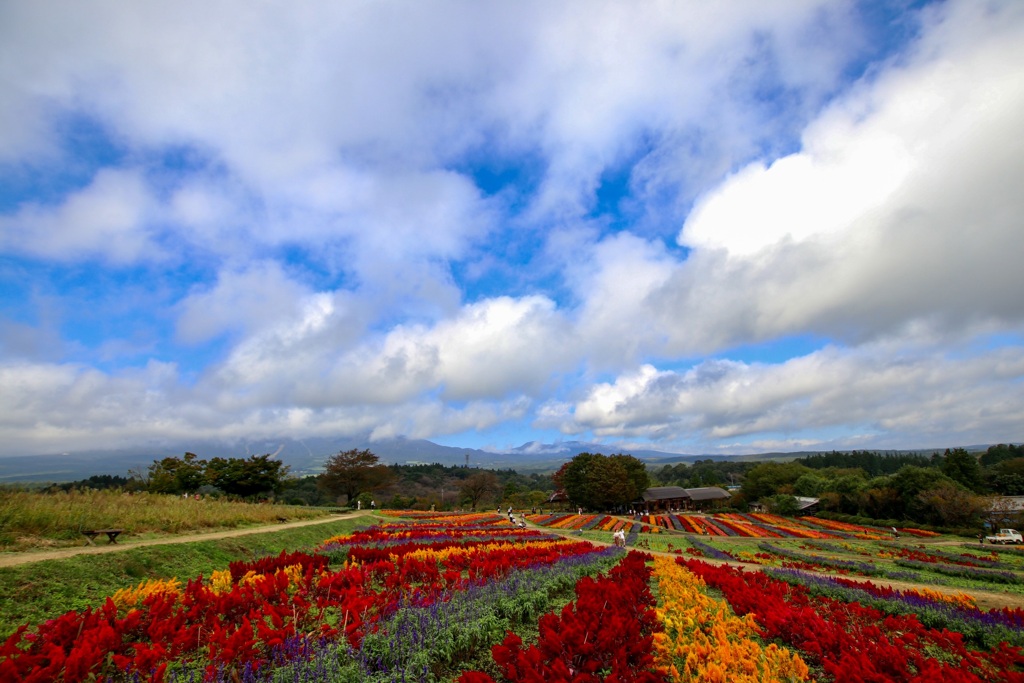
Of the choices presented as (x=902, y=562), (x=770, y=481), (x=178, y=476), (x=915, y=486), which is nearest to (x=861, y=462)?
(x=770, y=481)

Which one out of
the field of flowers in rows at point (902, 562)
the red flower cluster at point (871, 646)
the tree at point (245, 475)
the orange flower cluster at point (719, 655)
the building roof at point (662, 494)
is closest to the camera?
the orange flower cluster at point (719, 655)

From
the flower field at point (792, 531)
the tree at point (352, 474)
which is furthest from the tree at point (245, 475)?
the flower field at point (792, 531)

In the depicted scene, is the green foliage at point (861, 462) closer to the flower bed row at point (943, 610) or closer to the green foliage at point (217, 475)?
the green foliage at point (217, 475)

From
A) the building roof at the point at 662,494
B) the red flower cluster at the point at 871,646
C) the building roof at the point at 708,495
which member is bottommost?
the building roof at the point at 708,495

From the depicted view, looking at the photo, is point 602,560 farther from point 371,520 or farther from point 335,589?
point 371,520

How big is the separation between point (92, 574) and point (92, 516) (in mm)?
6757

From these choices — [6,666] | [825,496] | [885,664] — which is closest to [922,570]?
[885,664]

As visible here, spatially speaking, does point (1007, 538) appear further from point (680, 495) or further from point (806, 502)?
point (680, 495)

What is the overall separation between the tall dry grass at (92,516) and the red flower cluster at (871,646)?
655 inches

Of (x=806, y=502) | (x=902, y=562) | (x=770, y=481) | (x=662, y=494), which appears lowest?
(x=806, y=502)

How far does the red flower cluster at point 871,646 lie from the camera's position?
3916 millimetres

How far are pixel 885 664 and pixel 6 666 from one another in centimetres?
734

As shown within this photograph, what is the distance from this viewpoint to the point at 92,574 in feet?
28.7

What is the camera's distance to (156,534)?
1460 cm
